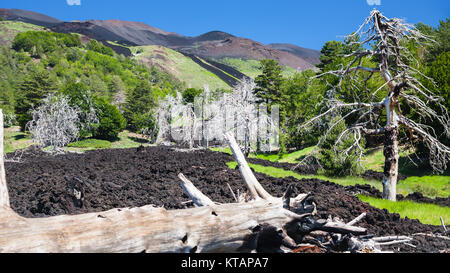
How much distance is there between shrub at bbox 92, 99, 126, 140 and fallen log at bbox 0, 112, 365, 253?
129ft

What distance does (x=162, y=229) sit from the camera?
12.3 feet

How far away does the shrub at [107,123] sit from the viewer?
4162cm

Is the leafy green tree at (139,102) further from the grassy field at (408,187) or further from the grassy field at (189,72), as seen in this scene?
the grassy field at (189,72)

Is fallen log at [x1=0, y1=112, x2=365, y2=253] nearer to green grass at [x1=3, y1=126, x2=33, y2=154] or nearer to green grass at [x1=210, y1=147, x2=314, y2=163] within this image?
green grass at [x1=210, y1=147, x2=314, y2=163]

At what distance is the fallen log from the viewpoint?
338 cm

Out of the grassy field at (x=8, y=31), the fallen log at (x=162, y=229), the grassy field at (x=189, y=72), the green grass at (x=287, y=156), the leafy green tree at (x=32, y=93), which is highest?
the grassy field at (x=8, y=31)

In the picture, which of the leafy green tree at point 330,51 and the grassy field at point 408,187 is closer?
the grassy field at point 408,187

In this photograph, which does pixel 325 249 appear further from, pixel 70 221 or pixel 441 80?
pixel 441 80

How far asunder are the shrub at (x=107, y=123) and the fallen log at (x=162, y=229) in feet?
129

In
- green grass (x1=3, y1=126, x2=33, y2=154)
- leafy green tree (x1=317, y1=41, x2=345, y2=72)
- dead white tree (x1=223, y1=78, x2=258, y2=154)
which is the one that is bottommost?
green grass (x1=3, y1=126, x2=33, y2=154)

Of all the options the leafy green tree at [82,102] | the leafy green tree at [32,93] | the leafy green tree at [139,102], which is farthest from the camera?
the leafy green tree at [139,102]

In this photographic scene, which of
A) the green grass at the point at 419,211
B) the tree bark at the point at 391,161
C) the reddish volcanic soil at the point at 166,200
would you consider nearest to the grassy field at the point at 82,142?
the reddish volcanic soil at the point at 166,200

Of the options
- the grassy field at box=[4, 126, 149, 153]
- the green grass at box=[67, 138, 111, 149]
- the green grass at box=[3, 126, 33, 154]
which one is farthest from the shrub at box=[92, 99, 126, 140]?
the green grass at box=[3, 126, 33, 154]

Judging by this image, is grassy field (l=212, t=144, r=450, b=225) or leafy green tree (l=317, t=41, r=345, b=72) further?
leafy green tree (l=317, t=41, r=345, b=72)
